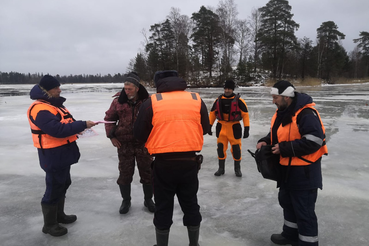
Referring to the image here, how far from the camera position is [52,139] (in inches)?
103

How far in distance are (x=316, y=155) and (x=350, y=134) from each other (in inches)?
237

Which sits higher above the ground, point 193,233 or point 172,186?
point 172,186

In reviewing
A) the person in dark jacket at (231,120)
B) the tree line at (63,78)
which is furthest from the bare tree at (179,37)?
the tree line at (63,78)

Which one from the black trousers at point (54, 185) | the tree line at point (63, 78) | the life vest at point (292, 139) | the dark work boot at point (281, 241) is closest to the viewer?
the life vest at point (292, 139)

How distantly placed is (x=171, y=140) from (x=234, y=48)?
146 ft

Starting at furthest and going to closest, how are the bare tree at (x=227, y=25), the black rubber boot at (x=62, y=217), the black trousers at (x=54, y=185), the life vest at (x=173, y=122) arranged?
the bare tree at (x=227, y=25), the black rubber boot at (x=62, y=217), the black trousers at (x=54, y=185), the life vest at (x=173, y=122)

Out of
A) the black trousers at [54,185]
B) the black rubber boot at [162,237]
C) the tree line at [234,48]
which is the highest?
the tree line at [234,48]

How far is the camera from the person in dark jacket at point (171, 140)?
2.07 m

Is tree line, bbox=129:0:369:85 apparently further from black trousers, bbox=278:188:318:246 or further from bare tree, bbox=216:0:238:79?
black trousers, bbox=278:188:318:246

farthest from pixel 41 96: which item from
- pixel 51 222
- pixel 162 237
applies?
pixel 162 237

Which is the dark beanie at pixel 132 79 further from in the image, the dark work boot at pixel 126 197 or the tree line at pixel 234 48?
the tree line at pixel 234 48

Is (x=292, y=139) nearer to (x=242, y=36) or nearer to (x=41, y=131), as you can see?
(x=41, y=131)

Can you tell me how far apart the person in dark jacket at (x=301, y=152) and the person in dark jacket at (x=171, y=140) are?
0.79m

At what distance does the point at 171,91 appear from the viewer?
7.02ft
